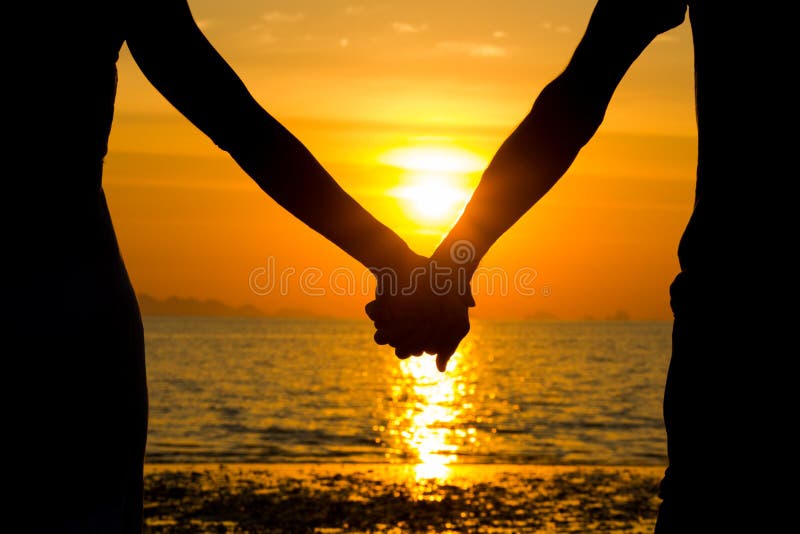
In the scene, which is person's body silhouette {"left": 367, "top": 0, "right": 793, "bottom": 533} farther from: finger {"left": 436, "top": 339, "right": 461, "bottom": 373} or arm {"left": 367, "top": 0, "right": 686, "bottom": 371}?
finger {"left": 436, "top": 339, "right": 461, "bottom": 373}

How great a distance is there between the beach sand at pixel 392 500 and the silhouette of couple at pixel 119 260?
30.4 feet

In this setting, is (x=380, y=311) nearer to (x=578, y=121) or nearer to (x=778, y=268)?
(x=578, y=121)

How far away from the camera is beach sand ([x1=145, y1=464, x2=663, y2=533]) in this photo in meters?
11.7

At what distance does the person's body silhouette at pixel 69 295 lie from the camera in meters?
2.03

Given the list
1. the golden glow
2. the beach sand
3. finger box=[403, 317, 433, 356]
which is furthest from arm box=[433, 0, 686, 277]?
the golden glow

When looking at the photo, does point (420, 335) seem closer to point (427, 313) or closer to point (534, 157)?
point (427, 313)

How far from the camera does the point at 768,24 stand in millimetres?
2283

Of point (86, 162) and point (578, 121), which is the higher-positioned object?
point (578, 121)

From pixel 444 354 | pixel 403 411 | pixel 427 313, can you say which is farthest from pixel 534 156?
pixel 403 411

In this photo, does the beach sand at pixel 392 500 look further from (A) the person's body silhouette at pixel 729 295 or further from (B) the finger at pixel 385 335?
(A) the person's body silhouette at pixel 729 295

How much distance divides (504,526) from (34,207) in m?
10.3

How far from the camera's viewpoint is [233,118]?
2857 mm

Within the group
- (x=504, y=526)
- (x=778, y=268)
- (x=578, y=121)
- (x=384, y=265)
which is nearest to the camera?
(x=778, y=268)

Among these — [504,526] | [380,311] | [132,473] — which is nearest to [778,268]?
[132,473]
